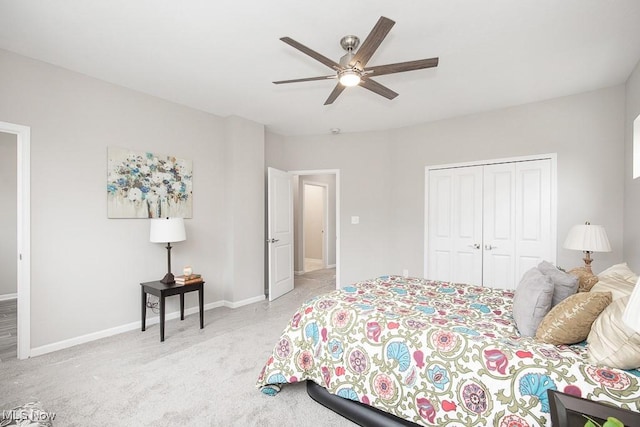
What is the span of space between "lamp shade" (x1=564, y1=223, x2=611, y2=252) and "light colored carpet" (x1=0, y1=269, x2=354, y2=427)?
2.60 metres

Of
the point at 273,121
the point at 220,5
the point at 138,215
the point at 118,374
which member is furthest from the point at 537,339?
the point at 273,121

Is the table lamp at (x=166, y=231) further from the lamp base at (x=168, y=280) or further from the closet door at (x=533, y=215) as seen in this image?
the closet door at (x=533, y=215)

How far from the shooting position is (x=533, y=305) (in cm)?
170

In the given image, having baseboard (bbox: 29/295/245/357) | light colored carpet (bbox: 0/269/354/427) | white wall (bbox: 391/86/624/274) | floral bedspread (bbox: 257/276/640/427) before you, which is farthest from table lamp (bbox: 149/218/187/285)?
white wall (bbox: 391/86/624/274)

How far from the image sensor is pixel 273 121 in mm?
4527

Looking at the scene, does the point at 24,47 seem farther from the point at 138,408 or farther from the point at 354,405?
the point at 354,405

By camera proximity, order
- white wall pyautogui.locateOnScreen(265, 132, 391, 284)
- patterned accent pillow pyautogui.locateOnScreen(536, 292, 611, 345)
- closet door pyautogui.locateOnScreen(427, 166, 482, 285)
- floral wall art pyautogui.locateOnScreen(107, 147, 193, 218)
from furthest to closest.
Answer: white wall pyautogui.locateOnScreen(265, 132, 391, 284) → closet door pyautogui.locateOnScreen(427, 166, 482, 285) → floral wall art pyautogui.locateOnScreen(107, 147, 193, 218) → patterned accent pillow pyautogui.locateOnScreen(536, 292, 611, 345)

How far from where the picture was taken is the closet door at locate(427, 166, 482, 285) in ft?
13.9

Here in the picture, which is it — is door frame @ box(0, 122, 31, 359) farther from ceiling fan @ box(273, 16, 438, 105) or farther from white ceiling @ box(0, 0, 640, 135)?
ceiling fan @ box(273, 16, 438, 105)

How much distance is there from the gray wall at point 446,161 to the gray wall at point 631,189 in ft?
0.49

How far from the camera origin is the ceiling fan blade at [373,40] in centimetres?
170

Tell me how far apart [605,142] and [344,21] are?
314 centimetres

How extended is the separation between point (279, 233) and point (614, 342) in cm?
402

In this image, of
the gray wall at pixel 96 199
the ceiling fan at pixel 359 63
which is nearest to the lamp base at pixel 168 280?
the gray wall at pixel 96 199
